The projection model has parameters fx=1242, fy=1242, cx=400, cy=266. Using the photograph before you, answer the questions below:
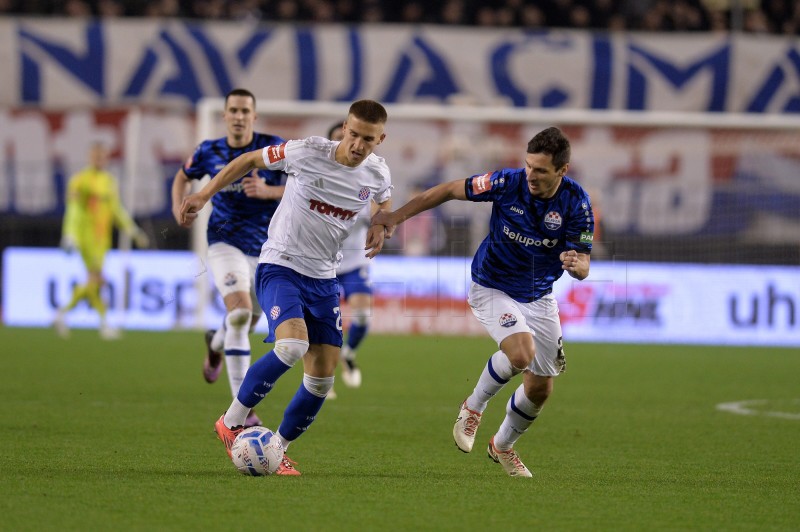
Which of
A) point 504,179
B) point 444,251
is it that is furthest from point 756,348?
point 504,179

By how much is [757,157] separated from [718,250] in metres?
1.68

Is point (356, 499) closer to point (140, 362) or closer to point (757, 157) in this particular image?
point (140, 362)

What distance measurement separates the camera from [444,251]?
62.7ft

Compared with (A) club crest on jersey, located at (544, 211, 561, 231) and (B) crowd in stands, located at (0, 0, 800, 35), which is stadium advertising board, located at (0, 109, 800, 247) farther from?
(A) club crest on jersey, located at (544, 211, 561, 231)

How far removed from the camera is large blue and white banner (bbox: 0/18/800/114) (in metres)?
19.9

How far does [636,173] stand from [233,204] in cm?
1163

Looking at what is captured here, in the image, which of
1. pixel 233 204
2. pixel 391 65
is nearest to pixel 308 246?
pixel 233 204

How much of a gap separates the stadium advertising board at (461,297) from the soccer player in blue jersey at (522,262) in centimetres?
1078

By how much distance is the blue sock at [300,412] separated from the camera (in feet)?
22.9

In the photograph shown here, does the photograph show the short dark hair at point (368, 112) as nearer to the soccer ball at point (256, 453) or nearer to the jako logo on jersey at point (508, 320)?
the jako logo on jersey at point (508, 320)

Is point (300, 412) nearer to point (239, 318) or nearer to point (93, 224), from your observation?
point (239, 318)

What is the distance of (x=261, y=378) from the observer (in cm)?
684

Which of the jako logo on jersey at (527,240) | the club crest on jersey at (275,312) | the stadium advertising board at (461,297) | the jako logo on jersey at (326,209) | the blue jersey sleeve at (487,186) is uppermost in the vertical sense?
the blue jersey sleeve at (487,186)

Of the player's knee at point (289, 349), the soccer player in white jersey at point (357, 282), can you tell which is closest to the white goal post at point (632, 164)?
the soccer player in white jersey at point (357, 282)
